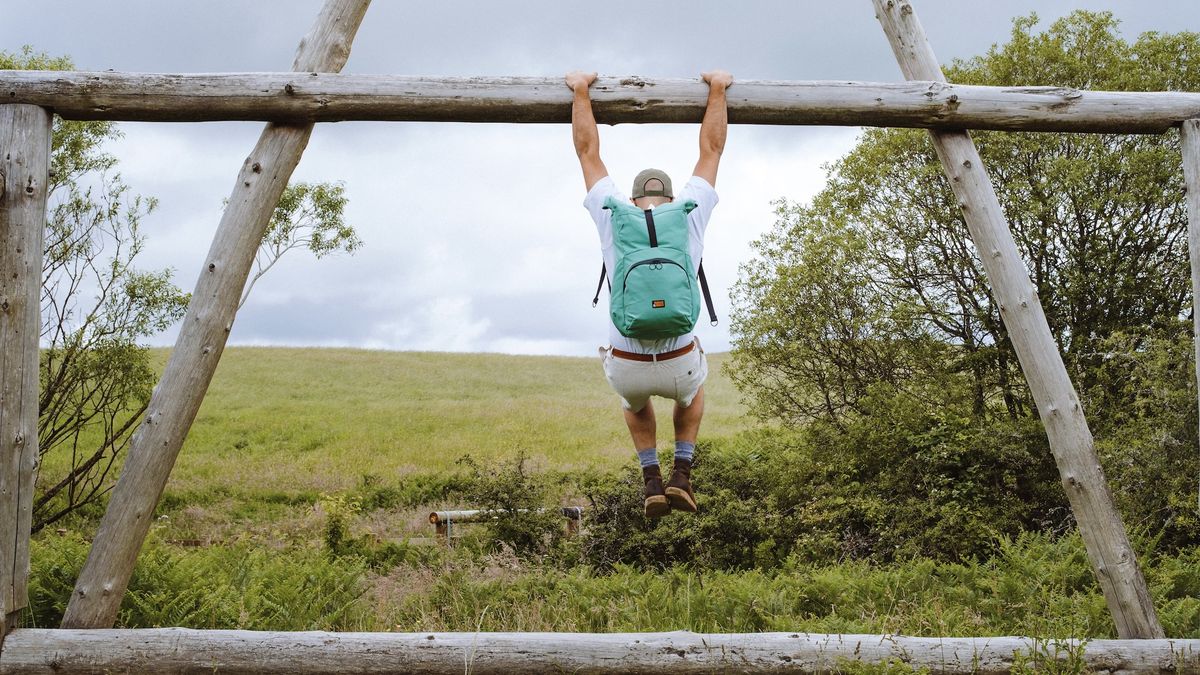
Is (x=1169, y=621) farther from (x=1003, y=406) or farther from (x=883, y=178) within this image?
(x=883, y=178)

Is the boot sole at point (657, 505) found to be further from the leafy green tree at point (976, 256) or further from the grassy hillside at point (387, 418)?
the grassy hillside at point (387, 418)

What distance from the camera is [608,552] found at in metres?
11.4

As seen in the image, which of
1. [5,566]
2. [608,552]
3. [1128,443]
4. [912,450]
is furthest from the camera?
[912,450]

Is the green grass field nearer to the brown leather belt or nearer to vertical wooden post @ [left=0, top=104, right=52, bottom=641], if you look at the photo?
vertical wooden post @ [left=0, top=104, right=52, bottom=641]

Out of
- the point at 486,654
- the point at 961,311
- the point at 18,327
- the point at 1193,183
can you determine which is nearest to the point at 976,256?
the point at 961,311

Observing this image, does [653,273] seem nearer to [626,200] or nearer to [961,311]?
[626,200]

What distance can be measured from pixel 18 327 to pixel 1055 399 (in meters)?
6.70

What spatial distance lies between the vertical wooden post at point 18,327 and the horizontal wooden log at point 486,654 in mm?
529

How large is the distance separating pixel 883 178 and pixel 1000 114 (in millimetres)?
7584

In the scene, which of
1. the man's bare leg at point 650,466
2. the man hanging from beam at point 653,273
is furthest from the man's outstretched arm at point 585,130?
the man's bare leg at point 650,466

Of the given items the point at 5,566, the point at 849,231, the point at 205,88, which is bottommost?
the point at 5,566

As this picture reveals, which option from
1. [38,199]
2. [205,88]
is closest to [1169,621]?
[205,88]

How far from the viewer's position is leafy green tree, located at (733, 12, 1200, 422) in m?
12.2

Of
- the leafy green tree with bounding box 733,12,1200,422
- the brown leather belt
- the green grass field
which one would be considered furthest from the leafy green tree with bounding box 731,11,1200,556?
the brown leather belt
